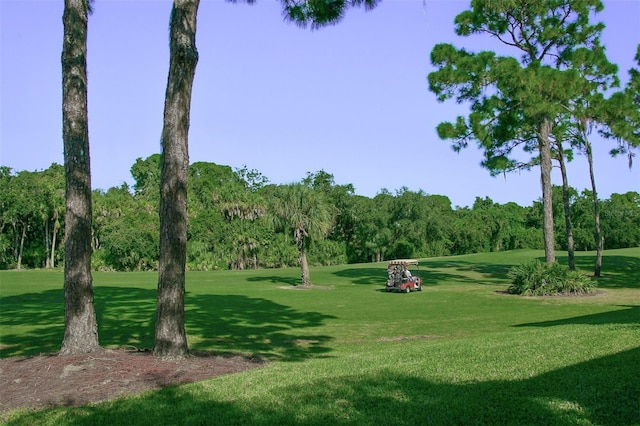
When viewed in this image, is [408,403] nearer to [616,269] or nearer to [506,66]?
[506,66]

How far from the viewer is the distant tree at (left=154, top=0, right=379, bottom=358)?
30.4ft

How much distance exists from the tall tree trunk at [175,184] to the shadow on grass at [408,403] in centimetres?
273

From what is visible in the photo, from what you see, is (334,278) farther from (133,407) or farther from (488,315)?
(133,407)

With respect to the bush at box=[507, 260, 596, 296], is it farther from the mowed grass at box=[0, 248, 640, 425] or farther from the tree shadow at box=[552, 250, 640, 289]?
the mowed grass at box=[0, 248, 640, 425]

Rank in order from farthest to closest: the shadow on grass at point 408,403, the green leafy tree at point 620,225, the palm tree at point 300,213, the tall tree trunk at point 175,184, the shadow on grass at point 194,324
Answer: the green leafy tree at point 620,225, the palm tree at point 300,213, the shadow on grass at point 194,324, the tall tree trunk at point 175,184, the shadow on grass at point 408,403

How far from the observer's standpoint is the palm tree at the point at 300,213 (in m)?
33.2

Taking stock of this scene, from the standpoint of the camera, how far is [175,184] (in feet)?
31.1

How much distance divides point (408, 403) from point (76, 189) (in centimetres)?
664

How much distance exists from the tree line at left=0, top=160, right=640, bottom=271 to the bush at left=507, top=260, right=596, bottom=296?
25.5 metres

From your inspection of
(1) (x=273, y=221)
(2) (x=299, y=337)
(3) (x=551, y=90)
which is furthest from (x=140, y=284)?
(3) (x=551, y=90)

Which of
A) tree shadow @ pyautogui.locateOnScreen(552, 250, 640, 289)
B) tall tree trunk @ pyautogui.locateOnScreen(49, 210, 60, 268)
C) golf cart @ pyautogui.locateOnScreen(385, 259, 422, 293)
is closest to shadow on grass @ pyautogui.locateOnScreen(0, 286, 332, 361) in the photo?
golf cart @ pyautogui.locateOnScreen(385, 259, 422, 293)

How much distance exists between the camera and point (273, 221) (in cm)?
3334

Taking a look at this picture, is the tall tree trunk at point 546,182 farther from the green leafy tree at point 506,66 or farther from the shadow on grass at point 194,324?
the shadow on grass at point 194,324

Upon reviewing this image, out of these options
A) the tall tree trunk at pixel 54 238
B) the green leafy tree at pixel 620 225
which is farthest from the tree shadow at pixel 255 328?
the green leafy tree at pixel 620 225
